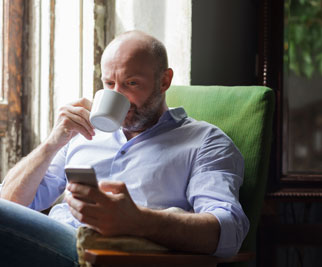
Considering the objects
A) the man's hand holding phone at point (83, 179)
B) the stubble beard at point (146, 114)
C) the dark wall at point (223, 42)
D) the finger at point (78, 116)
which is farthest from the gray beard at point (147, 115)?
the man's hand holding phone at point (83, 179)

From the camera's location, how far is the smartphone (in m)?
1.08

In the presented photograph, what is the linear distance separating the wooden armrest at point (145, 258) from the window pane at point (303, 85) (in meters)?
0.83

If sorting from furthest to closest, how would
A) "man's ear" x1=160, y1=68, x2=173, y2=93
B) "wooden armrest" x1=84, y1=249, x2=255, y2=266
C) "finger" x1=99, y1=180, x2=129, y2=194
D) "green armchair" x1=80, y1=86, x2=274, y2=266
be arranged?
"man's ear" x1=160, y1=68, x2=173, y2=93, "green armchair" x1=80, y1=86, x2=274, y2=266, "finger" x1=99, y1=180, x2=129, y2=194, "wooden armrest" x1=84, y1=249, x2=255, y2=266

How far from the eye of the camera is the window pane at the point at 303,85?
6.50 feet

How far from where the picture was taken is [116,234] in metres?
1.17

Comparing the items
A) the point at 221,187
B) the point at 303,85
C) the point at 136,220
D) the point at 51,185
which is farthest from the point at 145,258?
the point at 303,85

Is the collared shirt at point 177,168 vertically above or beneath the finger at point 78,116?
beneath

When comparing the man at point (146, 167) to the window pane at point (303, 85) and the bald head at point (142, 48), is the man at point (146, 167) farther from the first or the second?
the window pane at point (303, 85)

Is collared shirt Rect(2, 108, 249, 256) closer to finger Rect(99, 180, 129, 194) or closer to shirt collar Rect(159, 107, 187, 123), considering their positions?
shirt collar Rect(159, 107, 187, 123)

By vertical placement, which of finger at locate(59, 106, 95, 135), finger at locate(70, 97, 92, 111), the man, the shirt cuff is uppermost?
finger at locate(70, 97, 92, 111)

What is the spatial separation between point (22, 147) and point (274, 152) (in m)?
0.95

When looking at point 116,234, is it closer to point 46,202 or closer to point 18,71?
point 46,202

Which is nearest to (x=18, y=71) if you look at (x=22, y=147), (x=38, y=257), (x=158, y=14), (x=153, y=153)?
(x=22, y=147)

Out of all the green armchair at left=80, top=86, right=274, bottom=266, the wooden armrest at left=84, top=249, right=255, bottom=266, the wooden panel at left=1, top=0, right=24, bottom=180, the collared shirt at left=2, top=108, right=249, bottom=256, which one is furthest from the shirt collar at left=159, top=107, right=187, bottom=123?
the wooden panel at left=1, top=0, right=24, bottom=180
